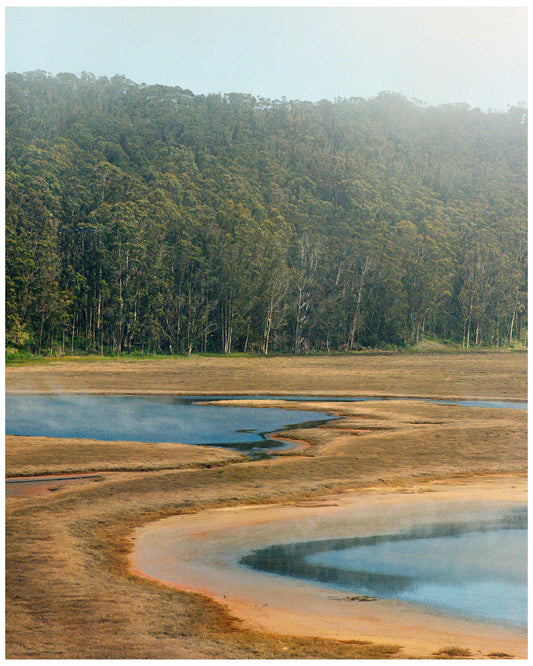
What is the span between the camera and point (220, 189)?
45.8m

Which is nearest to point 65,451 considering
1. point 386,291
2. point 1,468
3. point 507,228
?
point 1,468

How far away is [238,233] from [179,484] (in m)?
29.0

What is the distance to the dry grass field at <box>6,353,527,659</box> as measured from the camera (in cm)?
542

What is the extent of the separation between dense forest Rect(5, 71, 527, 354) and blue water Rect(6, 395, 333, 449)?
40.0 ft

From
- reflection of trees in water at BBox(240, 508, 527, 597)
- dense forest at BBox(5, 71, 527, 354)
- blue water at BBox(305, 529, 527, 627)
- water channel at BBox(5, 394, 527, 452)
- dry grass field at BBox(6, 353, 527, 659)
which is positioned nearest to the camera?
dry grass field at BBox(6, 353, 527, 659)

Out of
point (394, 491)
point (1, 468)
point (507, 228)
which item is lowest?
point (394, 491)

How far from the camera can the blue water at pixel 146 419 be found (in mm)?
14273

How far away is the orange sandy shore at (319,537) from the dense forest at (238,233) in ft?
75.8

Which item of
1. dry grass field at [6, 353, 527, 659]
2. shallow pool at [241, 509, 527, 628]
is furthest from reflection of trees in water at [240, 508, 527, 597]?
dry grass field at [6, 353, 527, 659]

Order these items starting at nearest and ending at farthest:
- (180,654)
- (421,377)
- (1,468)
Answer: (180,654) < (1,468) < (421,377)

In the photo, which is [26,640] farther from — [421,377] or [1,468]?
[421,377]

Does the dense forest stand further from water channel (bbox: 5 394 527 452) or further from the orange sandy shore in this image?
the orange sandy shore

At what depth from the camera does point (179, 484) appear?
10414mm

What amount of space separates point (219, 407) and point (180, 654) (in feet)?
43.7
